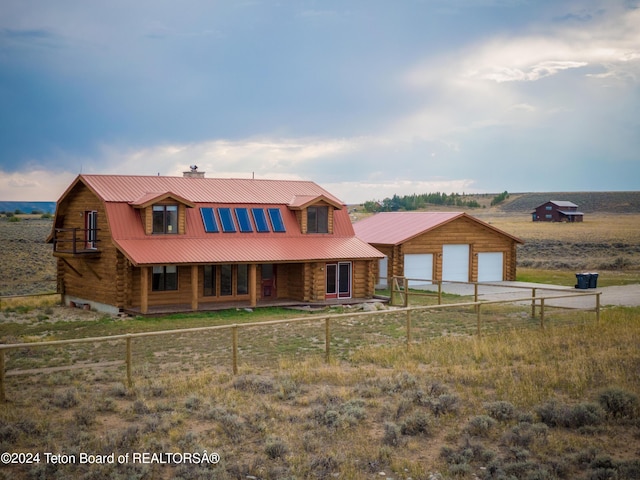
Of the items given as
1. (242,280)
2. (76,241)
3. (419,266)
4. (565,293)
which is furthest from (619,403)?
(419,266)

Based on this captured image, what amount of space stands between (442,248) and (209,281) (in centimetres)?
1448

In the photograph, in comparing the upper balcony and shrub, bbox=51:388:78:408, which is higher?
the upper balcony

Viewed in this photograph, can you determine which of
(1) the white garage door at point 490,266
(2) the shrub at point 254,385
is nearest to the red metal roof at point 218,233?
(1) the white garage door at point 490,266

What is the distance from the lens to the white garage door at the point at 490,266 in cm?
4050

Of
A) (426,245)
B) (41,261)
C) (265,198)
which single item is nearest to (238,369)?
(265,198)

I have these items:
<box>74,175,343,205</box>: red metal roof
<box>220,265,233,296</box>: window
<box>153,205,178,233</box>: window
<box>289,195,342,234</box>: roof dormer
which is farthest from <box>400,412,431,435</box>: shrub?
<box>289,195,342,234</box>: roof dormer

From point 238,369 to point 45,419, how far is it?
4703 mm

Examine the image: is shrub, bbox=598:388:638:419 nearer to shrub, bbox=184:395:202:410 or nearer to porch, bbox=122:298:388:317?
shrub, bbox=184:395:202:410

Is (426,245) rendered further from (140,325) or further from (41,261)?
(41,261)

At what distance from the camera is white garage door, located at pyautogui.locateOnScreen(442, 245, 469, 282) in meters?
39.3

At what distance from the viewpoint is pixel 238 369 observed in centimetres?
1545

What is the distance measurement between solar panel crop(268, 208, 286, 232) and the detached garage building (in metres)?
7.01

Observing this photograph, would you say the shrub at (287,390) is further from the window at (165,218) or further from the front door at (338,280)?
the front door at (338,280)

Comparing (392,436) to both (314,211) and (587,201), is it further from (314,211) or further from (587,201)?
(587,201)
